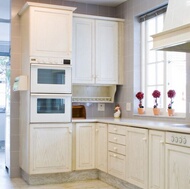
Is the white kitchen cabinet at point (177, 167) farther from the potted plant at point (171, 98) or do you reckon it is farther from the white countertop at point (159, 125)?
the potted plant at point (171, 98)

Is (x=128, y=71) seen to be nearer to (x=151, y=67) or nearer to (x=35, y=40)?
(x=151, y=67)

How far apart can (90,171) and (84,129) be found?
0.62m

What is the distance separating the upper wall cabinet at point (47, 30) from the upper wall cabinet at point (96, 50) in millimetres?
370

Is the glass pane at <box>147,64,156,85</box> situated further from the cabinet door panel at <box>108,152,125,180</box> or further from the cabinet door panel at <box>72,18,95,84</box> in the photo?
the cabinet door panel at <box>108,152,125,180</box>

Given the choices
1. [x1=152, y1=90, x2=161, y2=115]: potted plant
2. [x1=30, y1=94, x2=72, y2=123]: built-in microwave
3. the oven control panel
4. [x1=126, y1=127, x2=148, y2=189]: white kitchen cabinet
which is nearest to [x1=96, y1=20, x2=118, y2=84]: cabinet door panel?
[x1=30, y1=94, x2=72, y2=123]: built-in microwave

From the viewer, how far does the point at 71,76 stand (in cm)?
465

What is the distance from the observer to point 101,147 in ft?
15.2

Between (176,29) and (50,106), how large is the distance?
7.05 feet

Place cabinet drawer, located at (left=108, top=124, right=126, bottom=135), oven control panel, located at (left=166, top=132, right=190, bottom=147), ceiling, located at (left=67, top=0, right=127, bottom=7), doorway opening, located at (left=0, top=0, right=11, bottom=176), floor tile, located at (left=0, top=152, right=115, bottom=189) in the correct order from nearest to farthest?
oven control panel, located at (left=166, top=132, right=190, bottom=147)
cabinet drawer, located at (left=108, top=124, right=126, bottom=135)
floor tile, located at (left=0, top=152, right=115, bottom=189)
ceiling, located at (left=67, top=0, right=127, bottom=7)
doorway opening, located at (left=0, top=0, right=11, bottom=176)

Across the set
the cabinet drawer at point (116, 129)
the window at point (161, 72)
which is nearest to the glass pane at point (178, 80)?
the window at point (161, 72)

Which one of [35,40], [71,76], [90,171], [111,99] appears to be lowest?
[90,171]

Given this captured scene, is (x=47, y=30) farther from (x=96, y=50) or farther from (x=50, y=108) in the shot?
(x=50, y=108)

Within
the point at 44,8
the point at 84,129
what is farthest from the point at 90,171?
the point at 44,8

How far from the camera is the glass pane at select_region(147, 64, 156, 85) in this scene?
480 centimetres
